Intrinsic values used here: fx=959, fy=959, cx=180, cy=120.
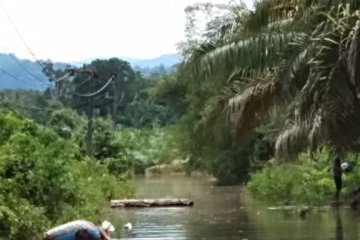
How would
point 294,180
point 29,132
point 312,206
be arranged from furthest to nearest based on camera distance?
point 294,180
point 312,206
point 29,132

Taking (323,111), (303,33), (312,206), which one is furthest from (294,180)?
(323,111)

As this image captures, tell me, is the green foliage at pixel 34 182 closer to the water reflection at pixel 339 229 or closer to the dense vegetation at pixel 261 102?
the dense vegetation at pixel 261 102

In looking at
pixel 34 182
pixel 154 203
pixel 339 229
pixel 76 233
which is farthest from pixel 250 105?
pixel 154 203

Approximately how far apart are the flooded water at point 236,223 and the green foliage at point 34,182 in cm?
153

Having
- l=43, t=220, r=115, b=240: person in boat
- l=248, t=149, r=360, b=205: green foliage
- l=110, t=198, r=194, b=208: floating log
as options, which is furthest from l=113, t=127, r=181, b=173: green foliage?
l=43, t=220, r=115, b=240: person in boat

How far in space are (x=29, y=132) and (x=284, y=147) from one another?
615cm

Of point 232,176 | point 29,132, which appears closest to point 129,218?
point 29,132

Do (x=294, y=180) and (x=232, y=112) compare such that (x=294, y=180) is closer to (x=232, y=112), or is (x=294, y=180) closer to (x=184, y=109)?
(x=232, y=112)

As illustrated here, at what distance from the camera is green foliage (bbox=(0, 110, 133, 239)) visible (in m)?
17.0

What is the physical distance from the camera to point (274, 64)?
18.7 meters

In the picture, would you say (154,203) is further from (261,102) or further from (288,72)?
(288,72)

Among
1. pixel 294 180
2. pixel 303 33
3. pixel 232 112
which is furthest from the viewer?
pixel 294 180

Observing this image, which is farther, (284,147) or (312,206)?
(312,206)

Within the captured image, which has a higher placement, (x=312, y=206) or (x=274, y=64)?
(x=274, y=64)
